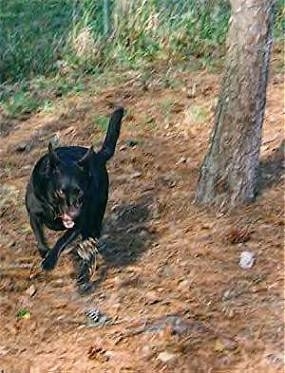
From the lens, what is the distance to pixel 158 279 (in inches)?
238

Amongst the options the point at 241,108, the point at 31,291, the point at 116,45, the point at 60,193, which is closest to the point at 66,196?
the point at 60,193

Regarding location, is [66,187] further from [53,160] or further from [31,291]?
[31,291]

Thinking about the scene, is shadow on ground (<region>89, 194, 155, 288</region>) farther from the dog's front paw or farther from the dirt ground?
the dog's front paw

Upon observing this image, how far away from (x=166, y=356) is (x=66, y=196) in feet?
3.79

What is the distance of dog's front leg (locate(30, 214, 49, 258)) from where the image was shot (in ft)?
19.9

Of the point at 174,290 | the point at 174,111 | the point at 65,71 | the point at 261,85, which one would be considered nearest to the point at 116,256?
the point at 174,290

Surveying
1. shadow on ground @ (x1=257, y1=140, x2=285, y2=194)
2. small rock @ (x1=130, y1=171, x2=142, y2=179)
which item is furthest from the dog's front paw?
small rock @ (x1=130, y1=171, x2=142, y2=179)

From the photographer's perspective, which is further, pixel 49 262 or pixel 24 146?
pixel 24 146

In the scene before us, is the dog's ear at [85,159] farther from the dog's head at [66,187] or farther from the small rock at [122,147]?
the small rock at [122,147]

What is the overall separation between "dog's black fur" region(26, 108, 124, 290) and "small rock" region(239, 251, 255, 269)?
96 cm

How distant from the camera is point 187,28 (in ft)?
36.5

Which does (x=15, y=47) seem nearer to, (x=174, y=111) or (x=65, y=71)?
(x=65, y=71)

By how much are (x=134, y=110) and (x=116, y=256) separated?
316 centimetres

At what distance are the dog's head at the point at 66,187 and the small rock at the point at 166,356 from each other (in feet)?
3.35
